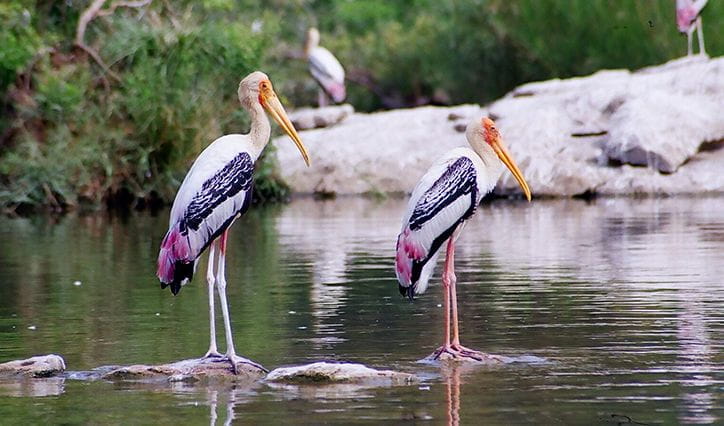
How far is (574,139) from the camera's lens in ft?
106

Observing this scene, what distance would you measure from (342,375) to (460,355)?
46.0 inches

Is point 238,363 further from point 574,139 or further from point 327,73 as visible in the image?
point 327,73

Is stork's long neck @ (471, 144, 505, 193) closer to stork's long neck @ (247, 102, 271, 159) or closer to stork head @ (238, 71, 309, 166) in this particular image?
stork head @ (238, 71, 309, 166)

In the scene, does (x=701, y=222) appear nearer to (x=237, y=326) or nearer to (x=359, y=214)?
(x=359, y=214)

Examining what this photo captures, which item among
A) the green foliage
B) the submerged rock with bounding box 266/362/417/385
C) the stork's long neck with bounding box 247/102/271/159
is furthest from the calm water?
the green foliage

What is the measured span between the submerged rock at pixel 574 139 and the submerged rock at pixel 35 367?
20993 mm

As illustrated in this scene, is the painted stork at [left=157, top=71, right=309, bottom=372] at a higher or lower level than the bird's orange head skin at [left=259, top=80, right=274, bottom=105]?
lower

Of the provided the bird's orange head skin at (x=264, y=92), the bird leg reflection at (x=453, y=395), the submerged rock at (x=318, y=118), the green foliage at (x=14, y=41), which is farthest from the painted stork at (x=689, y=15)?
the bird leg reflection at (x=453, y=395)

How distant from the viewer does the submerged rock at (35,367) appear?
10375mm

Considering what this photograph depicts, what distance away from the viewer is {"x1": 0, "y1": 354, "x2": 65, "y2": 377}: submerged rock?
34.0ft

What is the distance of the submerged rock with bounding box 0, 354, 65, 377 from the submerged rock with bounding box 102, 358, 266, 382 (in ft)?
1.17

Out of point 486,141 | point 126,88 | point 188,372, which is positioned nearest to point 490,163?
point 486,141

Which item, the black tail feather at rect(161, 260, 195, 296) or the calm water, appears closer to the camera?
the calm water

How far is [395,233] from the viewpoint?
23141mm
